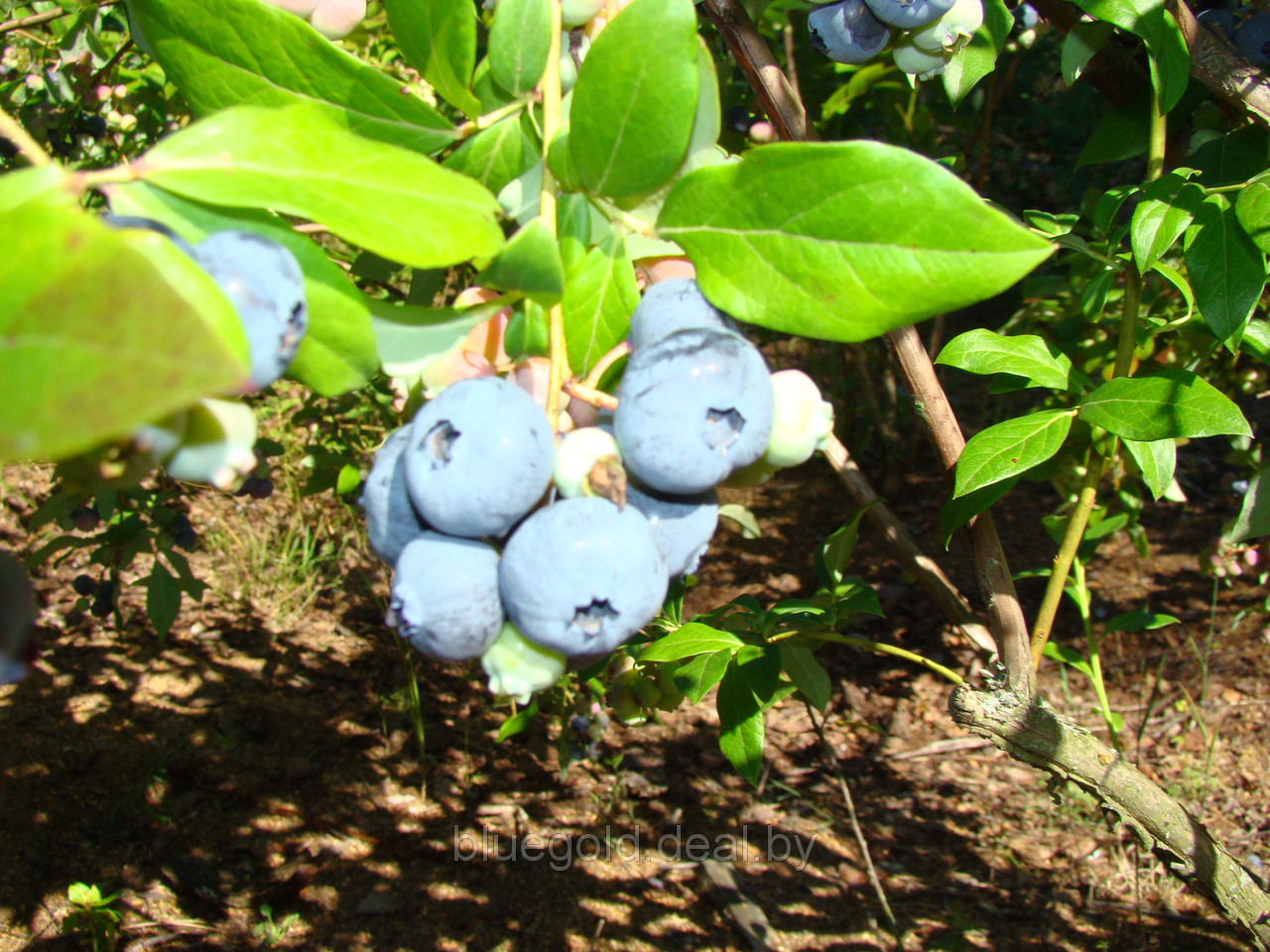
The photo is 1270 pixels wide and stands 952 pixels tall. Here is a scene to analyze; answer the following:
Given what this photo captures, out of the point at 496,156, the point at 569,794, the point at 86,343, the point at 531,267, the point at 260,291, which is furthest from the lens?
the point at 569,794

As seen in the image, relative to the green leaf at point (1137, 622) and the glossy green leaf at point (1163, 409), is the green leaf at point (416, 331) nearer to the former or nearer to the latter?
the glossy green leaf at point (1163, 409)

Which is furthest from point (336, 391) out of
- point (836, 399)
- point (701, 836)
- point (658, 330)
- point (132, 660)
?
point (836, 399)

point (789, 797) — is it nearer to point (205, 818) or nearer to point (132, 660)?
point (205, 818)

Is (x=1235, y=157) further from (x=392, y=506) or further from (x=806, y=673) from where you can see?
(x=392, y=506)

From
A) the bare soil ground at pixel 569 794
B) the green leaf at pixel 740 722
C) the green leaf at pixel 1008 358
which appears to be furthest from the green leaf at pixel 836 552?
the bare soil ground at pixel 569 794

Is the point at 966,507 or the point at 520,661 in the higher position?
the point at 520,661

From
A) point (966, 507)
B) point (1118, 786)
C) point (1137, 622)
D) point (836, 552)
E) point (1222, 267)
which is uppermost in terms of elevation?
point (1222, 267)

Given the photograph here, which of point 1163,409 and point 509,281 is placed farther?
point 1163,409

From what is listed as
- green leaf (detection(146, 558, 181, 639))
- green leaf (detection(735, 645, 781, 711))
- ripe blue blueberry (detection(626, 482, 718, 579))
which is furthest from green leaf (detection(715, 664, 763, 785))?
green leaf (detection(146, 558, 181, 639))

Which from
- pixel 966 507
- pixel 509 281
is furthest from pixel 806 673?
pixel 509 281
